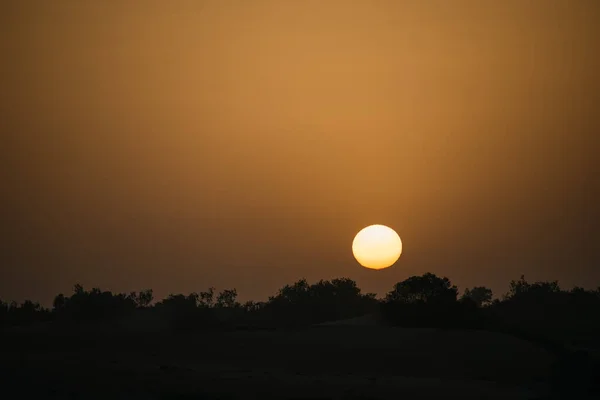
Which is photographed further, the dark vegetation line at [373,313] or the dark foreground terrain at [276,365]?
the dark vegetation line at [373,313]

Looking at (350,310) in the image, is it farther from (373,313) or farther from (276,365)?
(276,365)

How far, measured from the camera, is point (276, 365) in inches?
2125

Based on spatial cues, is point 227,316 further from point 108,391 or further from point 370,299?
point 108,391

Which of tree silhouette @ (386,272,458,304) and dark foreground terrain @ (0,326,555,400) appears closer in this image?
dark foreground terrain @ (0,326,555,400)

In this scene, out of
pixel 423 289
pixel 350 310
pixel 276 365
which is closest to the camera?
pixel 276 365

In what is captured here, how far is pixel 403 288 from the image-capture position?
242 feet

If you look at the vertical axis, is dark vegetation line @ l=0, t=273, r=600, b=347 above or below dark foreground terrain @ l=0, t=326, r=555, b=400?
above

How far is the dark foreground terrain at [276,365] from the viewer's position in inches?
1615

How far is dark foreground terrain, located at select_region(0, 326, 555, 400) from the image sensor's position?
41031 millimetres

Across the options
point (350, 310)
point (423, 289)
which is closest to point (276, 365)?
point (423, 289)

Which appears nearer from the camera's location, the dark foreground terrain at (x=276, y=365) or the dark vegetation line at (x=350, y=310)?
the dark foreground terrain at (x=276, y=365)

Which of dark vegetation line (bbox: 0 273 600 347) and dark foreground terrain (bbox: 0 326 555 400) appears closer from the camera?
dark foreground terrain (bbox: 0 326 555 400)

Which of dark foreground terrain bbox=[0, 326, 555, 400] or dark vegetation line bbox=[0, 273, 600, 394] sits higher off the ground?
dark vegetation line bbox=[0, 273, 600, 394]

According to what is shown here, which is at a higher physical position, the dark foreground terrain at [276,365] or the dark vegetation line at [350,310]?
the dark vegetation line at [350,310]
